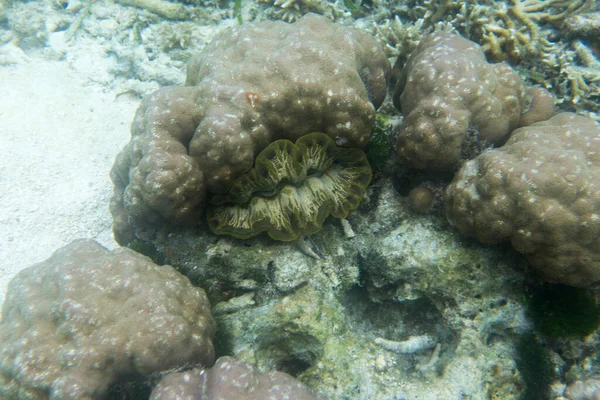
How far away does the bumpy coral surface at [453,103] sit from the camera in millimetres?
3086

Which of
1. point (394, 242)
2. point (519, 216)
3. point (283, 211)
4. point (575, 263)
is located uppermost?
point (519, 216)

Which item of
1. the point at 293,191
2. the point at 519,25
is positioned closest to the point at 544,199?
the point at 293,191

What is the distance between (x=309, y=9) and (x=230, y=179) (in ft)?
12.5

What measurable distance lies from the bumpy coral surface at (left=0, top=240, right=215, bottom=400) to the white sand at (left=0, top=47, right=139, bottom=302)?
1.76 m

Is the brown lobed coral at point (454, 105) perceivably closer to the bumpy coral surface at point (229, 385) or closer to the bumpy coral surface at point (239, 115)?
the bumpy coral surface at point (239, 115)

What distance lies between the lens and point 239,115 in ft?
10.3

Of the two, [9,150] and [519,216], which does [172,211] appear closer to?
[519,216]

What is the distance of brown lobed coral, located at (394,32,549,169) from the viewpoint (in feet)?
10.1

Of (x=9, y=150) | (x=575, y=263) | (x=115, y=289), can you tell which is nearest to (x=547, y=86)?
(x=575, y=263)

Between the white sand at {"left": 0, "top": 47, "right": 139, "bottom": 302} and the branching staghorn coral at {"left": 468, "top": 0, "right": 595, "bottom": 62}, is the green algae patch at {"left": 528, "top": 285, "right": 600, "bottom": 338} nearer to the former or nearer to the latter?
the branching staghorn coral at {"left": 468, "top": 0, "right": 595, "bottom": 62}

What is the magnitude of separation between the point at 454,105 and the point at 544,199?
3.68 feet

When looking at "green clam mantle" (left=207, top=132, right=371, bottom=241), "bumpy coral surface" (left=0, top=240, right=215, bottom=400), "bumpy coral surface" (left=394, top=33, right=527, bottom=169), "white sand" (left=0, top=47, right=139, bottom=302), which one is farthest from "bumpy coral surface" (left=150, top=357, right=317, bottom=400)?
"white sand" (left=0, top=47, right=139, bottom=302)

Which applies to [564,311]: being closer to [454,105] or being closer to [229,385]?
[454,105]

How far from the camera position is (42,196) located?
16.1 ft
